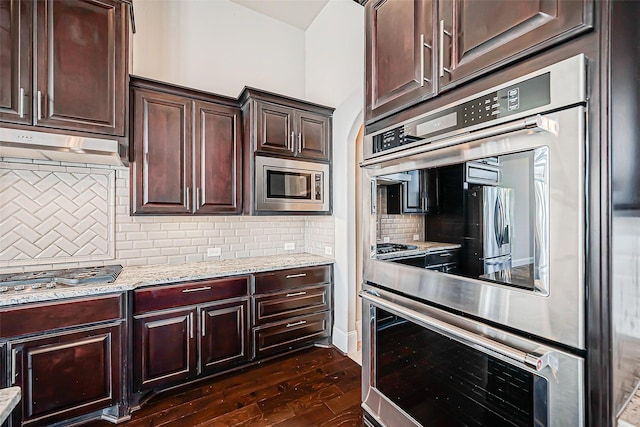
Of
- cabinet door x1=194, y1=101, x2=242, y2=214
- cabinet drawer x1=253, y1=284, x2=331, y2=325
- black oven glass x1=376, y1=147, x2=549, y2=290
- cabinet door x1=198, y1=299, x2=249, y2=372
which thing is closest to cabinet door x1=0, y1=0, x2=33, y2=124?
cabinet door x1=194, y1=101, x2=242, y2=214

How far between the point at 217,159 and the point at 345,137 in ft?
4.09

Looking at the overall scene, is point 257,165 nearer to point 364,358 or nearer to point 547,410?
point 364,358

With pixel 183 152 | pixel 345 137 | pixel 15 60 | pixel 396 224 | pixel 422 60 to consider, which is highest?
pixel 15 60

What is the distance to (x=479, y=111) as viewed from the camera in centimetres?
99

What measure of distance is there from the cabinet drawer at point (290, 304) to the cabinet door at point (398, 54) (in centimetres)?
186

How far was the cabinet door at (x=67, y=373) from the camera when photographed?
176cm

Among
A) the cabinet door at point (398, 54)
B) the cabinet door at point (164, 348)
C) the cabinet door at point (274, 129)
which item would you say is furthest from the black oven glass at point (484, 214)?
the cabinet door at point (164, 348)

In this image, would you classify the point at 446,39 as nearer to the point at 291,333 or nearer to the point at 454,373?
the point at 454,373

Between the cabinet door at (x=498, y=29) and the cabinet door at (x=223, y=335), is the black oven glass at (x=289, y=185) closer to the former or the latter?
the cabinet door at (x=223, y=335)

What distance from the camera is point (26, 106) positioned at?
182 cm

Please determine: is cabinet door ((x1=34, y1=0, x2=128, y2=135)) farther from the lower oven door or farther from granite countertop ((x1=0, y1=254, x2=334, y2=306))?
the lower oven door

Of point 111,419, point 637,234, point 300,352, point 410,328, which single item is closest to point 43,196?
point 111,419

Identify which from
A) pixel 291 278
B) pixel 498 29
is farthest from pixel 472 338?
pixel 291 278

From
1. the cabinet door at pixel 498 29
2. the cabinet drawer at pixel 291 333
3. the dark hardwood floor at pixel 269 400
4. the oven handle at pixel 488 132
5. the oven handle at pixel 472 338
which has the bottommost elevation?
the dark hardwood floor at pixel 269 400
